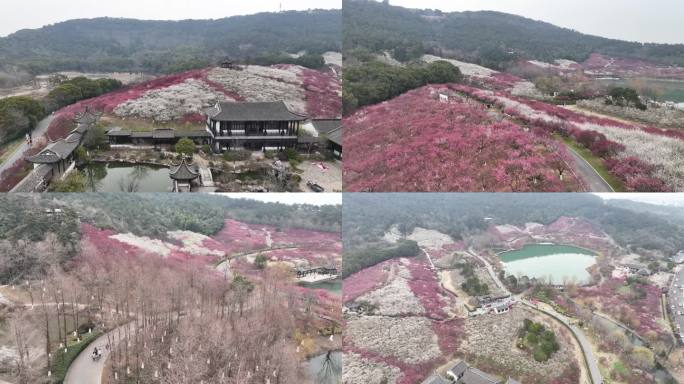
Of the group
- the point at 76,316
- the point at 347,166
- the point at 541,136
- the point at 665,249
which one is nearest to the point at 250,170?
the point at 347,166

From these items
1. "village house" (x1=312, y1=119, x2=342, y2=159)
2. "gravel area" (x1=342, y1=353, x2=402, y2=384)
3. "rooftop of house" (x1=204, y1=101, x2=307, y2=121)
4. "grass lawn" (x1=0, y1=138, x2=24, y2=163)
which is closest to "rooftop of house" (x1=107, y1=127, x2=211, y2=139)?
"rooftop of house" (x1=204, y1=101, x2=307, y2=121)

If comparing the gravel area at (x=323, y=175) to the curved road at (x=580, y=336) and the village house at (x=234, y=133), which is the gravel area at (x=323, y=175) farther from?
the curved road at (x=580, y=336)

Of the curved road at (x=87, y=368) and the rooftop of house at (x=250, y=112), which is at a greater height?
the rooftop of house at (x=250, y=112)

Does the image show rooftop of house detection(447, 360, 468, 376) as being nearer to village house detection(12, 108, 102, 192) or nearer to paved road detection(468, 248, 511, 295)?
paved road detection(468, 248, 511, 295)

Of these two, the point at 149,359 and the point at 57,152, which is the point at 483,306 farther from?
the point at 57,152

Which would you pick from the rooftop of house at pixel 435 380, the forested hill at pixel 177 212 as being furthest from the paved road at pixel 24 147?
the rooftop of house at pixel 435 380

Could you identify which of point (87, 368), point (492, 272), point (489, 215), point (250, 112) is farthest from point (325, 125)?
point (87, 368)
